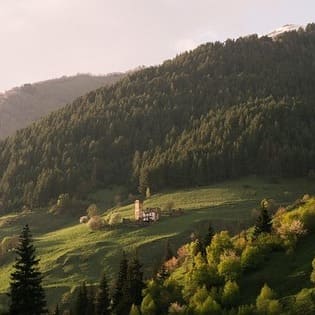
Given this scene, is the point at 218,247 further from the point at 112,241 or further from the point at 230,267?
the point at 112,241

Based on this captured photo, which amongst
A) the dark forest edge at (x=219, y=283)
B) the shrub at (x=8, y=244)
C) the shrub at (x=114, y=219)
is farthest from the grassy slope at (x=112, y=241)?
the dark forest edge at (x=219, y=283)

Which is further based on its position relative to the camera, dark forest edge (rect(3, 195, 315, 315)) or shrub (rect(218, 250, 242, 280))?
shrub (rect(218, 250, 242, 280))

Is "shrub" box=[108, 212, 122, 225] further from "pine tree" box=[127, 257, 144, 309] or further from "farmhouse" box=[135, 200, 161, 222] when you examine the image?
"pine tree" box=[127, 257, 144, 309]

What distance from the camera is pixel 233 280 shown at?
8362cm

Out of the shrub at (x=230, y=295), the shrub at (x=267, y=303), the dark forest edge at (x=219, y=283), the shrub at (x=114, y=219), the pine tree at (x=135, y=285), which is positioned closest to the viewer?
the shrub at (x=267, y=303)

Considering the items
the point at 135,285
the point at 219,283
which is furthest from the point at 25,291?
the point at 219,283

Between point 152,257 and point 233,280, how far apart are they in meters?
59.9

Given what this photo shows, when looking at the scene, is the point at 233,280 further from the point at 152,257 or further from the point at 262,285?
the point at 152,257

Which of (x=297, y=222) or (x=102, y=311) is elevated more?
(x=297, y=222)

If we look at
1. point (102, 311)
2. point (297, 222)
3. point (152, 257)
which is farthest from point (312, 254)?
point (152, 257)

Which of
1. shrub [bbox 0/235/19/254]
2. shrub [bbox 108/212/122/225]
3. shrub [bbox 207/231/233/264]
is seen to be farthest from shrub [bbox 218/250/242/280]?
shrub [bbox 0/235/19/254]

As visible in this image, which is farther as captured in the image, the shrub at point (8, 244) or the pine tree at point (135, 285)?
the shrub at point (8, 244)

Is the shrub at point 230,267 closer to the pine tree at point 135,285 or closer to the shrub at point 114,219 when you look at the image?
the pine tree at point 135,285

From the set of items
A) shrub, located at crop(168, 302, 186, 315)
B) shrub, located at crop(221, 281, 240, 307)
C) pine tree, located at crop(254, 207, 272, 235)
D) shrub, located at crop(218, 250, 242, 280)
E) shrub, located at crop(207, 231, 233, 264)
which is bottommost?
shrub, located at crop(168, 302, 186, 315)
